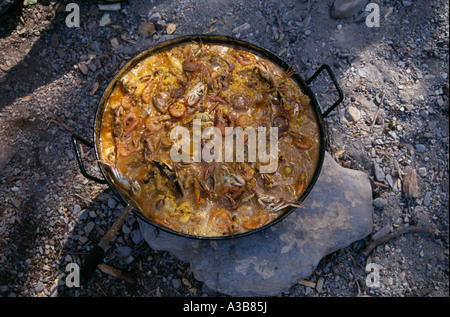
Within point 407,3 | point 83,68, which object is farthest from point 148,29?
point 407,3

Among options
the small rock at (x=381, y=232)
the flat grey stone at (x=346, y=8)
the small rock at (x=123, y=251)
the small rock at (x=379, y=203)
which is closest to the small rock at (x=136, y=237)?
the small rock at (x=123, y=251)

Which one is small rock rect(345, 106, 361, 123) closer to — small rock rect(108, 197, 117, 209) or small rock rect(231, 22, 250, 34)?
small rock rect(231, 22, 250, 34)

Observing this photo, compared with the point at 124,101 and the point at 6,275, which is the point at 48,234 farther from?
the point at 124,101

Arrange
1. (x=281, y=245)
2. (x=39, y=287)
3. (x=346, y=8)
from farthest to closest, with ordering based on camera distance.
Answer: (x=346, y=8)
(x=39, y=287)
(x=281, y=245)

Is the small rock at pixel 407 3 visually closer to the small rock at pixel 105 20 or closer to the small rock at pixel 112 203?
the small rock at pixel 105 20

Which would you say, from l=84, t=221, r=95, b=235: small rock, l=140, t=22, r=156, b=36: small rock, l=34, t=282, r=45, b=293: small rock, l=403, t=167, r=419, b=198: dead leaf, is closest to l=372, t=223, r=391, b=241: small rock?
l=403, t=167, r=419, b=198: dead leaf

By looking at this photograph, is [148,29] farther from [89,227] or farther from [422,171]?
[422,171]

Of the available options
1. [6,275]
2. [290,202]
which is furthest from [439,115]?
[6,275]
